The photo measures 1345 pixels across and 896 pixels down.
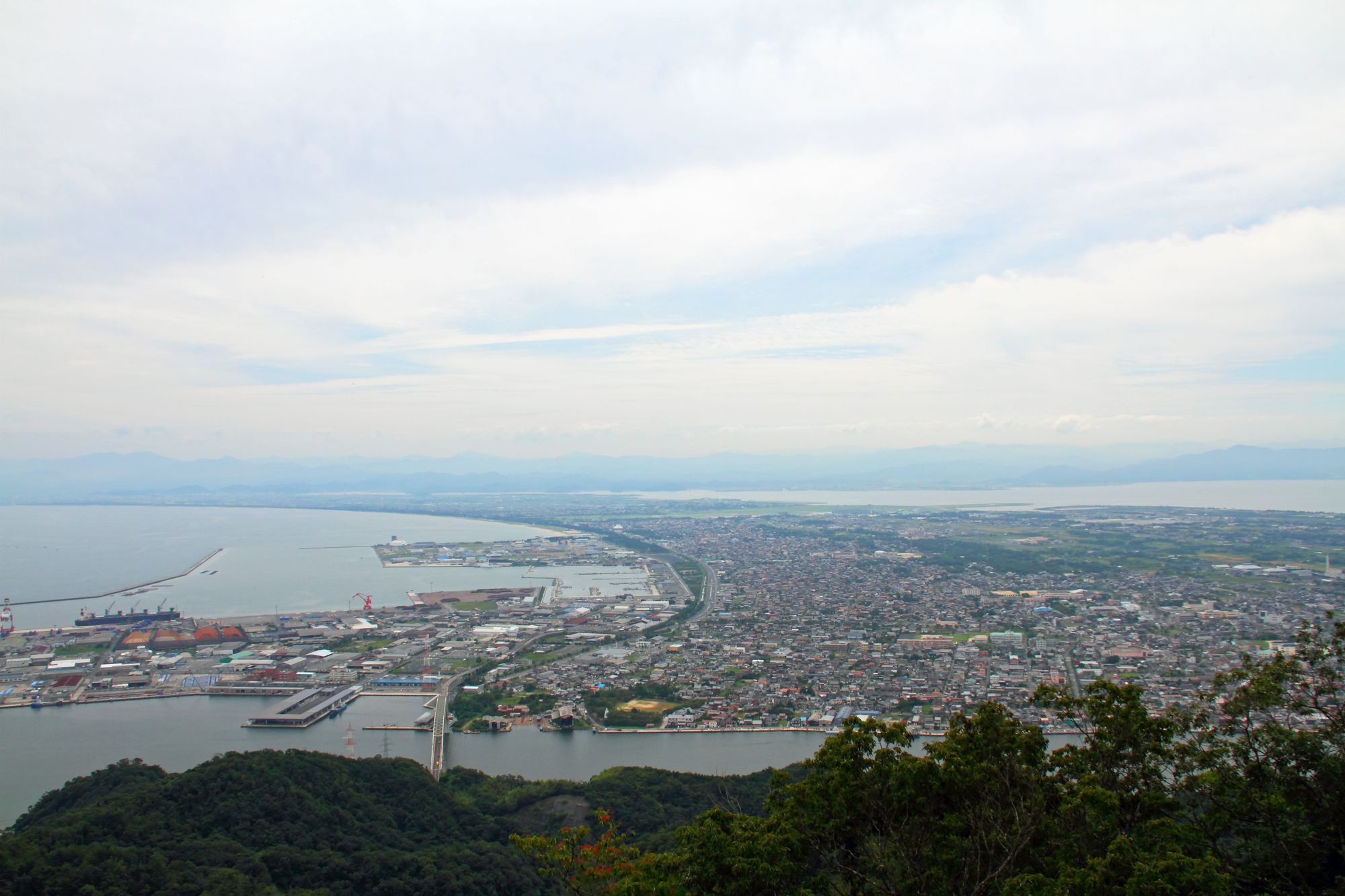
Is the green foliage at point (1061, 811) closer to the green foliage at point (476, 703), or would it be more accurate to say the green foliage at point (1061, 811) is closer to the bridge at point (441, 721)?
the bridge at point (441, 721)

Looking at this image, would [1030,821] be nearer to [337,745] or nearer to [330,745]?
[337,745]

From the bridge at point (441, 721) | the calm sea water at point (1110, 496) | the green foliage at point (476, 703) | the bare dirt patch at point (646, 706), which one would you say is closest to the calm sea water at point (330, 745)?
the bridge at point (441, 721)

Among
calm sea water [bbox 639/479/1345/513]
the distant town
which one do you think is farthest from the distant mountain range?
the distant town

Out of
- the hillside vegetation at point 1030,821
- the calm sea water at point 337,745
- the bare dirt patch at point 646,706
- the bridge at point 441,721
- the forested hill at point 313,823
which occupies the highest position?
the hillside vegetation at point 1030,821

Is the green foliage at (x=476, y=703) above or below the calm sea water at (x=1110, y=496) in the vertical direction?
below

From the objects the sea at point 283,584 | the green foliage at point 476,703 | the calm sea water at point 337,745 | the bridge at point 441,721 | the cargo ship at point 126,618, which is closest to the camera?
the calm sea water at point 337,745

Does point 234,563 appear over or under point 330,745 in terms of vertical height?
over

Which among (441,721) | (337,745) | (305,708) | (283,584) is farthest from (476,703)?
(283,584)

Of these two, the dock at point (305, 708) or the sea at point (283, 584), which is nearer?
the sea at point (283, 584)
